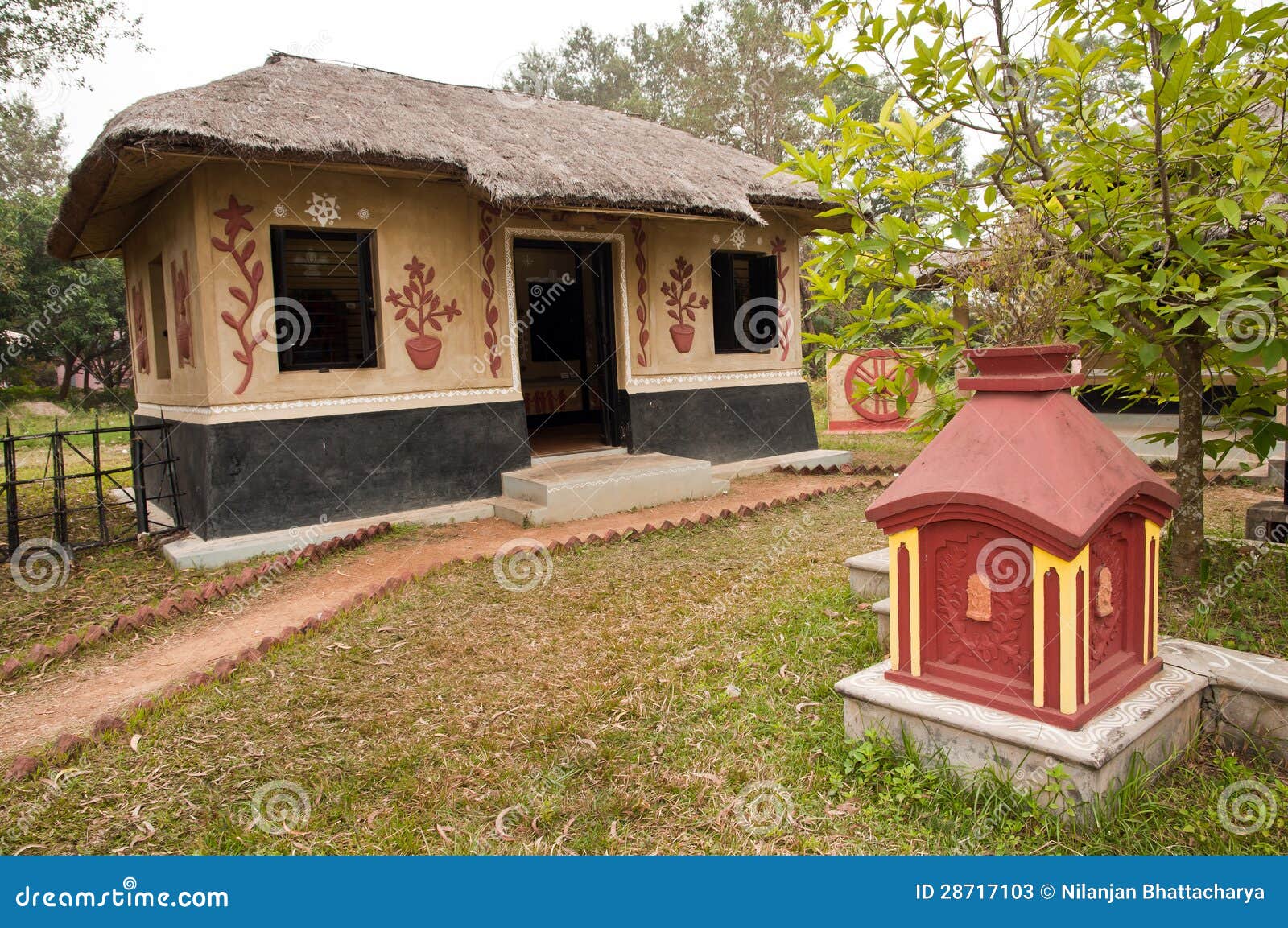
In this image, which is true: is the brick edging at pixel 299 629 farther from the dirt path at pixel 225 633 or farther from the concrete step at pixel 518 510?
the concrete step at pixel 518 510

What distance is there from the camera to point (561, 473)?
799 centimetres

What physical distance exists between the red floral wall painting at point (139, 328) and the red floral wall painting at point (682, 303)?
18.9 ft

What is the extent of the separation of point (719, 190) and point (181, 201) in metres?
4.85

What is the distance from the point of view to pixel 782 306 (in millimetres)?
10312

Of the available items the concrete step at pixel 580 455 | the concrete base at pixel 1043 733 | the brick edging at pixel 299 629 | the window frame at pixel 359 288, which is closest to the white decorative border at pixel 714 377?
the concrete step at pixel 580 455

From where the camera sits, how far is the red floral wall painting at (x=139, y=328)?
924 cm

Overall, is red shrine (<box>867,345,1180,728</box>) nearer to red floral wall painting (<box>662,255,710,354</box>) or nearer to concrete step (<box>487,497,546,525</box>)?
concrete step (<box>487,497,546,525</box>)

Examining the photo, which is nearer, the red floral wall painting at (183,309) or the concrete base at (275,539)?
the concrete base at (275,539)

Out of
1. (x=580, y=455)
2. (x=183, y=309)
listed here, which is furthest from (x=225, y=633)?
(x=580, y=455)

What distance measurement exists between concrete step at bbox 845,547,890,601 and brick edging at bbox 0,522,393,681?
4044mm

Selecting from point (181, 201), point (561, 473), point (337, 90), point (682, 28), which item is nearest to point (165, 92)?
point (181, 201)

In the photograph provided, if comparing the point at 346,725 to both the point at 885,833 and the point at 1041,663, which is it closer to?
the point at 885,833

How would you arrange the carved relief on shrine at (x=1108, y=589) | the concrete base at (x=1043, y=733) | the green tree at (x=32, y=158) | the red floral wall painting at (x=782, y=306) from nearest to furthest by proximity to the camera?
the concrete base at (x=1043, y=733)
the carved relief on shrine at (x=1108, y=589)
the red floral wall painting at (x=782, y=306)
the green tree at (x=32, y=158)

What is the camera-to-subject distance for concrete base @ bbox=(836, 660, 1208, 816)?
2.44m
